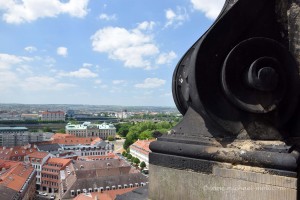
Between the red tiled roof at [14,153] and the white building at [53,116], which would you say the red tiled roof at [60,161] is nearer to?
the red tiled roof at [14,153]

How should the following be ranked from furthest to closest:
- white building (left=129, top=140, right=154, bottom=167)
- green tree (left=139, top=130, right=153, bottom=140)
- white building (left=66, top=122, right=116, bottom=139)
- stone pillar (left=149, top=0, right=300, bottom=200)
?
white building (left=66, top=122, right=116, bottom=139), green tree (left=139, top=130, right=153, bottom=140), white building (left=129, top=140, right=154, bottom=167), stone pillar (left=149, top=0, right=300, bottom=200)

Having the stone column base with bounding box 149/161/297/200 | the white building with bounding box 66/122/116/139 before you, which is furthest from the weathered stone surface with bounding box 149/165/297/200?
the white building with bounding box 66/122/116/139

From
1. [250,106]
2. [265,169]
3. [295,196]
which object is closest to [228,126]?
[250,106]

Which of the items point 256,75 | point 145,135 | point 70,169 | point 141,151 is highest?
point 256,75

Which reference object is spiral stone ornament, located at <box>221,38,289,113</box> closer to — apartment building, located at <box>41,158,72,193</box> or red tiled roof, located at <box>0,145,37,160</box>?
apartment building, located at <box>41,158,72,193</box>

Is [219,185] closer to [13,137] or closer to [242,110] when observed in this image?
[242,110]

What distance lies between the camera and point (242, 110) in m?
3.39

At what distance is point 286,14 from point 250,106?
1108 mm

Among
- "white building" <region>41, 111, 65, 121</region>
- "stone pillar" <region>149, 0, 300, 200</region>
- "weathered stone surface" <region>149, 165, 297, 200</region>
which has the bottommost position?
"white building" <region>41, 111, 65, 121</region>

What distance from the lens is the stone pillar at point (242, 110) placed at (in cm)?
322

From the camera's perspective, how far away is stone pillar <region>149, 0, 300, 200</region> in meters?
3.22

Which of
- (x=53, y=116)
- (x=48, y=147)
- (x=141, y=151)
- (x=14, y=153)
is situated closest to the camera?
(x=141, y=151)

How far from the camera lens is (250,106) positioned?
3.34 meters

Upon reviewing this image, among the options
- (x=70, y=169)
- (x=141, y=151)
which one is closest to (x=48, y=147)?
(x=141, y=151)
